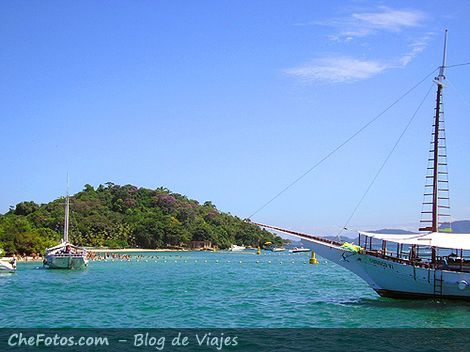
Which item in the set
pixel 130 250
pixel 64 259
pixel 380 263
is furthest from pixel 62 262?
pixel 130 250

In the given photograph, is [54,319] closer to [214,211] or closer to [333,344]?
[333,344]

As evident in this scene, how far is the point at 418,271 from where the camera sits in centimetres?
3103

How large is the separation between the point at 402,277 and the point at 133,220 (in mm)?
123163

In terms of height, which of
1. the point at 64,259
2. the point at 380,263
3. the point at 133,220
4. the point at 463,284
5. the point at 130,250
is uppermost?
the point at 133,220

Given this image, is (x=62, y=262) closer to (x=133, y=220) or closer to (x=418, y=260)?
(x=418, y=260)

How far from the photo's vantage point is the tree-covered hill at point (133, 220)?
12769 centimetres

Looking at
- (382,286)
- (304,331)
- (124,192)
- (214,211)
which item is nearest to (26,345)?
(304,331)

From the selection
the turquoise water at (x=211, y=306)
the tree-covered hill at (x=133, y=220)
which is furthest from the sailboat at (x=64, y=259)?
the tree-covered hill at (x=133, y=220)

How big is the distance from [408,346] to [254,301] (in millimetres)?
14197

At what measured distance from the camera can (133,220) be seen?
149 meters

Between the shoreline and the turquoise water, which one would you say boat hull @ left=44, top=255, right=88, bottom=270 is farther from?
the shoreline

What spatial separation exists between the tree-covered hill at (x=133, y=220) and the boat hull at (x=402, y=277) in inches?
2507

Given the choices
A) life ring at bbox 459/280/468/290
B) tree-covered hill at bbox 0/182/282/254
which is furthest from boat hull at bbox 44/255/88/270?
life ring at bbox 459/280/468/290

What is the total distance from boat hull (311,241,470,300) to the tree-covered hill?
209 feet
